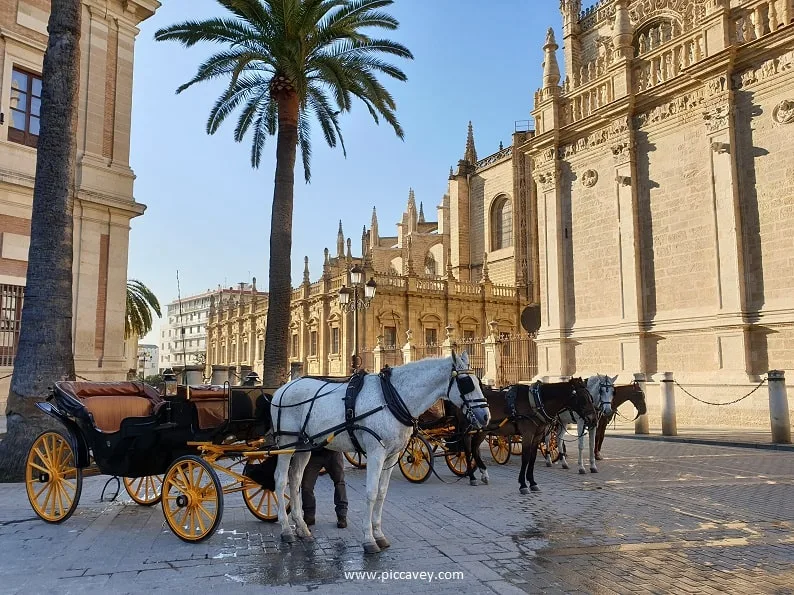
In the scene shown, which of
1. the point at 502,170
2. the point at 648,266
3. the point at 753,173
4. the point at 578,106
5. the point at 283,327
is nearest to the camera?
the point at 283,327

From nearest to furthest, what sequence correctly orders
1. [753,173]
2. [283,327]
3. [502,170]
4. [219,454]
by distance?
[219,454] → [283,327] → [753,173] → [502,170]

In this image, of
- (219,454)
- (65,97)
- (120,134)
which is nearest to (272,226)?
(65,97)

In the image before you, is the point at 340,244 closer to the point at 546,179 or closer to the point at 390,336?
the point at 390,336

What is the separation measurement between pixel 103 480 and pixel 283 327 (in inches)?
210

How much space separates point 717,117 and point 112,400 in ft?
54.7

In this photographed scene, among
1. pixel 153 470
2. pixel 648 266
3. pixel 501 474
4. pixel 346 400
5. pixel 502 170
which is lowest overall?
pixel 501 474

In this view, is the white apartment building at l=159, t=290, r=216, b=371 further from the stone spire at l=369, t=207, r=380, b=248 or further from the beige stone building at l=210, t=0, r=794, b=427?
the beige stone building at l=210, t=0, r=794, b=427

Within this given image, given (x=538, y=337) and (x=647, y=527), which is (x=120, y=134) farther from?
(x=647, y=527)

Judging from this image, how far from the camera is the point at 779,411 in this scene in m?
12.8

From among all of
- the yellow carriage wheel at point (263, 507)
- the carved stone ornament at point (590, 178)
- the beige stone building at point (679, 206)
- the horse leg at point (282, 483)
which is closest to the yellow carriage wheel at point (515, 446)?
the yellow carriage wheel at point (263, 507)

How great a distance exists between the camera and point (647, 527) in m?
6.22

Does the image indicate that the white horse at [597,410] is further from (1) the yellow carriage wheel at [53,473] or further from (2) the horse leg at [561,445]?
(1) the yellow carriage wheel at [53,473]

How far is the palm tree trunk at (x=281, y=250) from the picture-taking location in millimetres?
13711

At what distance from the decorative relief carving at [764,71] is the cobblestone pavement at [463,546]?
1193cm
